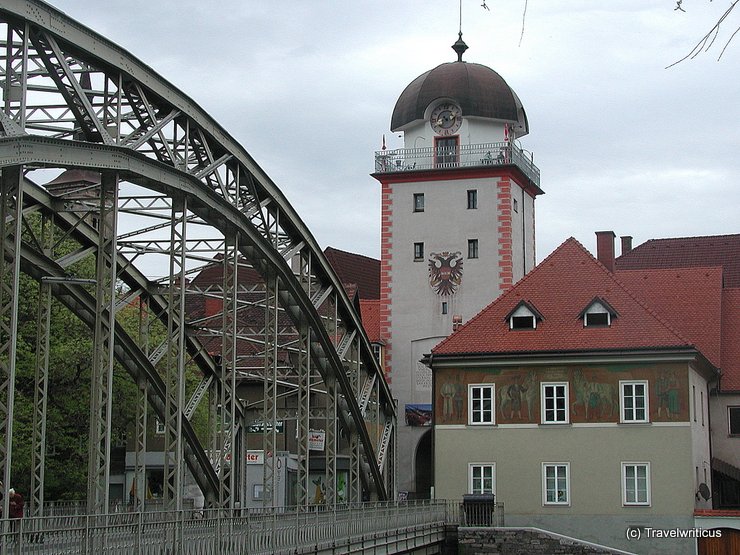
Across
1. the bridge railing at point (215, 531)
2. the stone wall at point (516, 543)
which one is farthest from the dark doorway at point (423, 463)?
the bridge railing at point (215, 531)

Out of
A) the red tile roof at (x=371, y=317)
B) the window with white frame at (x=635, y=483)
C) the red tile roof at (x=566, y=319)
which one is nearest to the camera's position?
the window with white frame at (x=635, y=483)

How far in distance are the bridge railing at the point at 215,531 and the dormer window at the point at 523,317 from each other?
8.84 metres

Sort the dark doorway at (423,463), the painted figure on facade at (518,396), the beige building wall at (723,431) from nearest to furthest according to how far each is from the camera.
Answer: the painted figure on facade at (518,396) → the beige building wall at (723,431) → the dark doorway at (423,463)

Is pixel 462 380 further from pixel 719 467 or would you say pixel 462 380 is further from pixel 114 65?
pixel 114 65

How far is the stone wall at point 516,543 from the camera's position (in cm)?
3256

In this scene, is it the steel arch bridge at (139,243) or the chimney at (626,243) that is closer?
the steel arch bridge at (139,243)

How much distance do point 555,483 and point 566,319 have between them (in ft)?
15.3

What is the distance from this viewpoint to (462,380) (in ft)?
122

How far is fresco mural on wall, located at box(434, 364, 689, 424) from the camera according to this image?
3475 cm

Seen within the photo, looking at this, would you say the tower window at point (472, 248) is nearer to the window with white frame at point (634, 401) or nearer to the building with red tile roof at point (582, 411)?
the building with red tile roof at point (582, 411)

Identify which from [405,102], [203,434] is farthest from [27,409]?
[405,102]

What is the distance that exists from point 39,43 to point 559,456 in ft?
70.0

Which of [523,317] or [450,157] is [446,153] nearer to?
[450,157]

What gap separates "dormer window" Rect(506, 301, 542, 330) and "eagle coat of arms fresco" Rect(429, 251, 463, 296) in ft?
32.6
